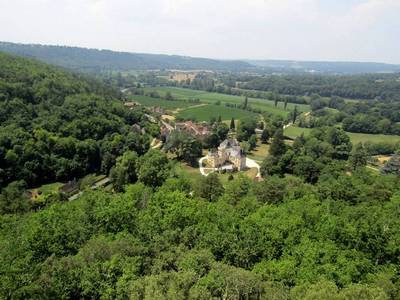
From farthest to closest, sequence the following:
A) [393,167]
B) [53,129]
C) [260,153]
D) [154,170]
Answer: [260,153], [53,129], [393,167], [154,170]

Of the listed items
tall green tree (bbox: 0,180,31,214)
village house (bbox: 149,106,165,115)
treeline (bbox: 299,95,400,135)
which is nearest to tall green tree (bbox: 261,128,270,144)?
treeline (bbox: 299,95,400,135)

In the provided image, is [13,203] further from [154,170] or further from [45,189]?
[154,170]

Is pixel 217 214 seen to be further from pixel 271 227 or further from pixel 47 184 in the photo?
pixel 47 184

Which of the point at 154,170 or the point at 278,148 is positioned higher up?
the point at 154,170

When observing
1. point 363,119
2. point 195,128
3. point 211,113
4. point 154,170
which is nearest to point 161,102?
point 211,113

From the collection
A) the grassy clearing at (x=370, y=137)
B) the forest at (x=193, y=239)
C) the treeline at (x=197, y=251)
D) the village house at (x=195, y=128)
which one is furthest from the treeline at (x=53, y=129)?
the grassy clearing at (x=370, y=137)

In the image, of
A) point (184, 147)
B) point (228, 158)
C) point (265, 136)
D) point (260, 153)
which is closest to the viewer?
point (228, 158)
